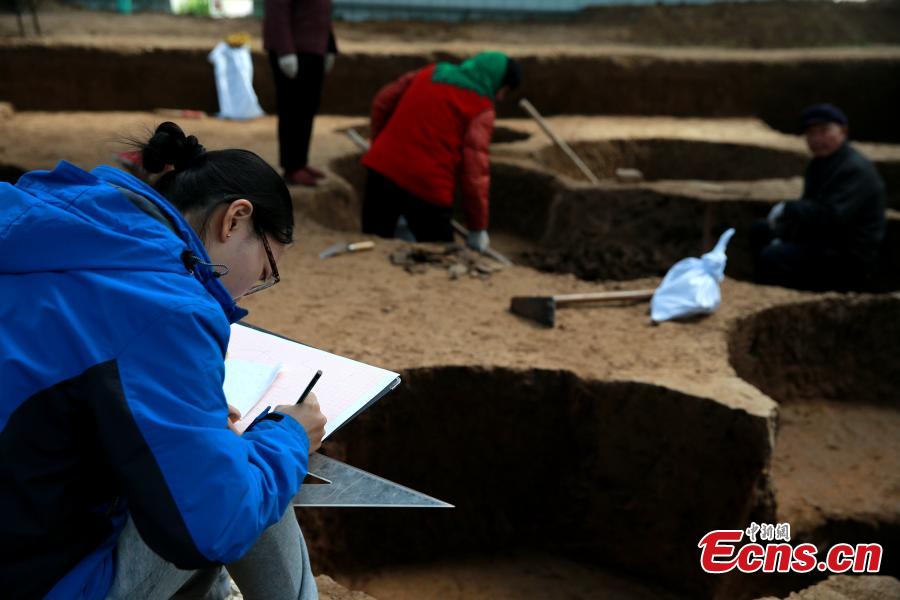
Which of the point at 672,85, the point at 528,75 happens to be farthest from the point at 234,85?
the point at 672,85

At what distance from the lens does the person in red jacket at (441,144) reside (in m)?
5.19

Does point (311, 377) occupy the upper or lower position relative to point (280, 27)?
lower

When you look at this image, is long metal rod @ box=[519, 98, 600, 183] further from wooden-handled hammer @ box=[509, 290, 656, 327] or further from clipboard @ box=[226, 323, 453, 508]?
clipboard @ box=[226, 323, 453, 508]

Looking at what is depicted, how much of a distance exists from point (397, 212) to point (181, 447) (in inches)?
174

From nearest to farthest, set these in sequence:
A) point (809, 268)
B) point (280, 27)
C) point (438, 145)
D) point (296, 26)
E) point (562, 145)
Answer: point (438, 145), point (809, 268), point (280, 27), point (296, 26), point (562, 145)

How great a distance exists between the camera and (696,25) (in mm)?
12195

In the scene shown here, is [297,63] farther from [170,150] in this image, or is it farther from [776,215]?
[170,150]

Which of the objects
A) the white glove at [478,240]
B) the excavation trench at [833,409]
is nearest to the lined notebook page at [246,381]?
the excavation trench at [833,409]

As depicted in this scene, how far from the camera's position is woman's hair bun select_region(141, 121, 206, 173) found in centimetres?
159

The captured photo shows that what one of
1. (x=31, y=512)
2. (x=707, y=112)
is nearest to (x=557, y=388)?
(x=31, y=512)

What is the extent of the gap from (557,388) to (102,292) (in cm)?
253

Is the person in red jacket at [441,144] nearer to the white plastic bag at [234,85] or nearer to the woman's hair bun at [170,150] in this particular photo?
the white plastic bag at [234,85]

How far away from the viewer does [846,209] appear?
5117mm

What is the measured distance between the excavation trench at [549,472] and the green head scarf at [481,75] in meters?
2.25
